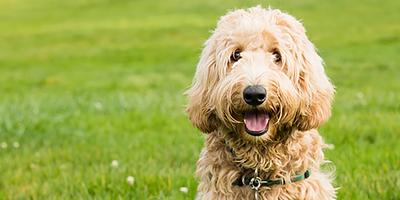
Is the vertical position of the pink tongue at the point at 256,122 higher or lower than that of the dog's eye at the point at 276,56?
lower

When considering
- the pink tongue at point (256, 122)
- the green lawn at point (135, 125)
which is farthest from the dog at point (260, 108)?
the green lawn at point (135, 125)

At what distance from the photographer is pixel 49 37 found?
33.2 metres

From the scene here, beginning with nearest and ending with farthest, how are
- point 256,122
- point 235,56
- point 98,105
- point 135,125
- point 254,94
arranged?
1. point 254,94
2. point 256,122
3. point 235,56
4. point 135,125
5. point 98,105

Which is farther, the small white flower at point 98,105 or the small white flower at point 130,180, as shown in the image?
the small white flower at point 98,105

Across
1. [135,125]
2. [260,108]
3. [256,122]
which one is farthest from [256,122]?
[135,125]

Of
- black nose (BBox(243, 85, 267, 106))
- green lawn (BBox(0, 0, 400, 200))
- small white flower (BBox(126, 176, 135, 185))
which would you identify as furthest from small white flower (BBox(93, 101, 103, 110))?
black nose (BBox(243, 85, 267, 106))

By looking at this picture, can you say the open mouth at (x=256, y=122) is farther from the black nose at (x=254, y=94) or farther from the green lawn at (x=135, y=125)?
the green lawn at (x=135, y=125)

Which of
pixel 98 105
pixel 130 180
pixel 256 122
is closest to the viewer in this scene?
pixel 256 122

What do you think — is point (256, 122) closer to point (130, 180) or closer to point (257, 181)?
point (257, 181)

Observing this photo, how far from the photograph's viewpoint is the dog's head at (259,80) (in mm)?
4047

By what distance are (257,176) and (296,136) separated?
34cm

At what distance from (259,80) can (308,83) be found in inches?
16.4

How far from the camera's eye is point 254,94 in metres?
3.96

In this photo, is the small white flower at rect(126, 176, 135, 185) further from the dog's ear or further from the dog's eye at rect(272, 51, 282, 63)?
the dog's eye at rect(272, 51, 282, 63)
